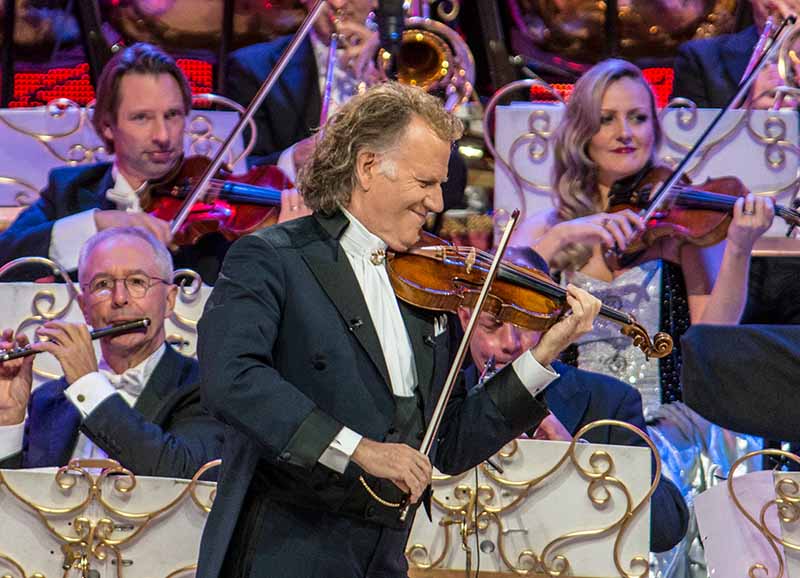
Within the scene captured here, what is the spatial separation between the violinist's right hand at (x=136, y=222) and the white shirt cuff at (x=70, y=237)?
Result: 1.1 inches

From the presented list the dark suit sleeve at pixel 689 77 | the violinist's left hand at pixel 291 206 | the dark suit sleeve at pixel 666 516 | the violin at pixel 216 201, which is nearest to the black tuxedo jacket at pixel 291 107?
the violin at pixel 216 201

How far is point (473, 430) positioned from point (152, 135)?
6.89ft

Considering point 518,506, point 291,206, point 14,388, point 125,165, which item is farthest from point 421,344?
point 125,165

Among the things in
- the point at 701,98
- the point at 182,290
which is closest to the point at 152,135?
the point at 182,290

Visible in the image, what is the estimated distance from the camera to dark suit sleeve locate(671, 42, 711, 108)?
4250 millimetres

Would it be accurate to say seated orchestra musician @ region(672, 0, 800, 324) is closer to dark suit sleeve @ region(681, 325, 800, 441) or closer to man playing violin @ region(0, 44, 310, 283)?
dark suit sleeve @ region(681, 325, 800, 441)

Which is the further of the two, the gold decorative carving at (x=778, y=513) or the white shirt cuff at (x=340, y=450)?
the gold decorative carving at (x=778, y=513)

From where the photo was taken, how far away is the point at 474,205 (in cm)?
411

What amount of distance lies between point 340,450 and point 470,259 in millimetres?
547

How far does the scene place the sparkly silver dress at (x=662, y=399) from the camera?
359 centimetres

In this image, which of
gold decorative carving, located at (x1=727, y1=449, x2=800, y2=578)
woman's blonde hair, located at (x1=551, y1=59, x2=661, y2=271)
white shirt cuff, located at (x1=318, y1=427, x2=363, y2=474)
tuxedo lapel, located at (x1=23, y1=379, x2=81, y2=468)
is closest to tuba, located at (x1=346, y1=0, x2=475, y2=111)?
woman's blonde hair, located at (x1=551, y1=59, x2=661, y2=271)

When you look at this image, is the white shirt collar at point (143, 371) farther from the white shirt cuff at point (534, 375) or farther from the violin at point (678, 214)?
the white shirt cuff at point (534, 375)

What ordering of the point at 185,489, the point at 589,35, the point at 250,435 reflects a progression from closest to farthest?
the point at 250,435, the point at 185,489, the point at 589,35

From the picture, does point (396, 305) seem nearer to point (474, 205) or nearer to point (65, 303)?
point (65, 303)
